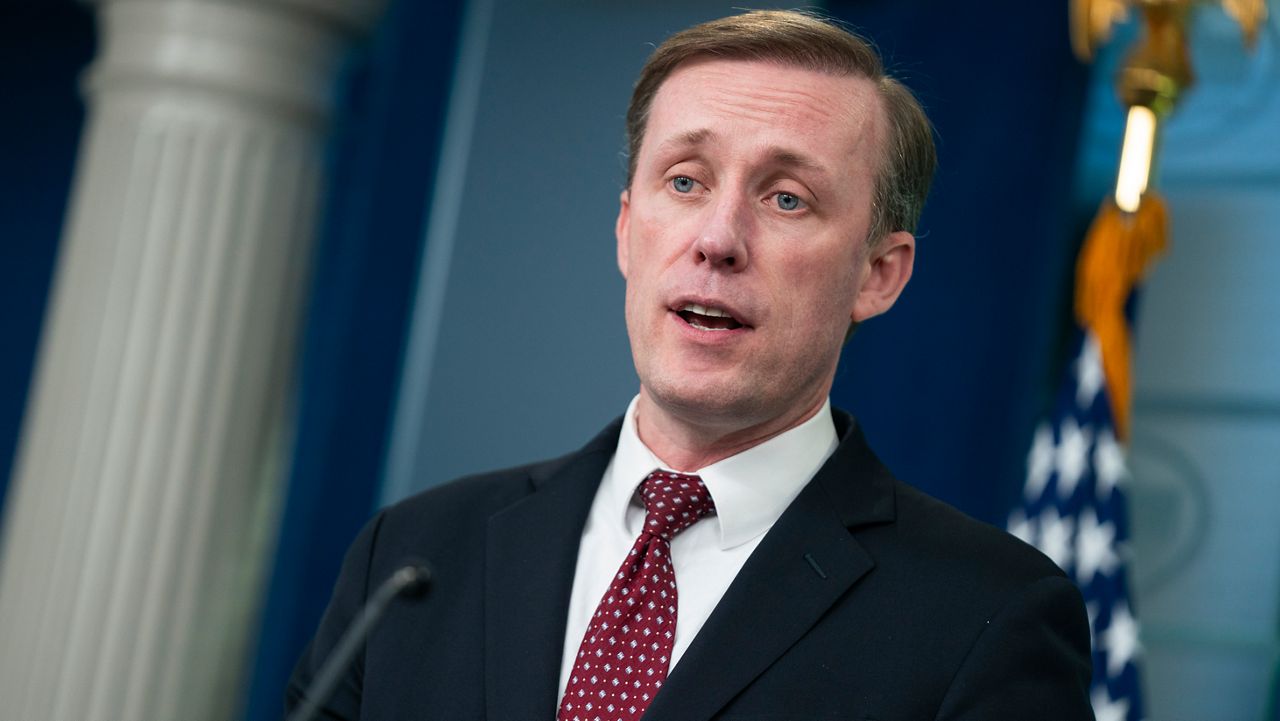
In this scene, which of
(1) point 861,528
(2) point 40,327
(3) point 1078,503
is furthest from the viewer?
(2) point 40,327

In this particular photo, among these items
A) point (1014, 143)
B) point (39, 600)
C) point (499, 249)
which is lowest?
point (39, 600)

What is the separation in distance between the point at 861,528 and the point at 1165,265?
229 centimetres

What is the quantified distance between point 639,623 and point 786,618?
15 cm

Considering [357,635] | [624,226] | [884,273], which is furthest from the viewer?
[624,226]

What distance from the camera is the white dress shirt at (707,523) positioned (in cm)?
148

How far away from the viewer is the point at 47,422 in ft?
12.5

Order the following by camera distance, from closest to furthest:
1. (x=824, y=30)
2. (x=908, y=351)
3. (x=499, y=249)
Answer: (x=824, y=30) < (x=908, y=351) < (x=499, y=249)

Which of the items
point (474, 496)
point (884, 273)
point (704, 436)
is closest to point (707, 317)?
point (704, 436)

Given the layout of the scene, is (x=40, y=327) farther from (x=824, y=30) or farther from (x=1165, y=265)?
(x=824, y=30)

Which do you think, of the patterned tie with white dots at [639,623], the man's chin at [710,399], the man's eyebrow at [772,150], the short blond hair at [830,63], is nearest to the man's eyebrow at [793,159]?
the man's eyebrow at [772,150]

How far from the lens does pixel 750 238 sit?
1481 millimetres

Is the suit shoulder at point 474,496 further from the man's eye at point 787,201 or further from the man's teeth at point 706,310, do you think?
the man's eye at point 787,201

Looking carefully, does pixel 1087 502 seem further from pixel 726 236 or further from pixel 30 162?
pixel 30 162

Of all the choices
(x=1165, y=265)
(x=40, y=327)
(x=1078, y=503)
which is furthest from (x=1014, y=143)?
(x=40, y=327)
